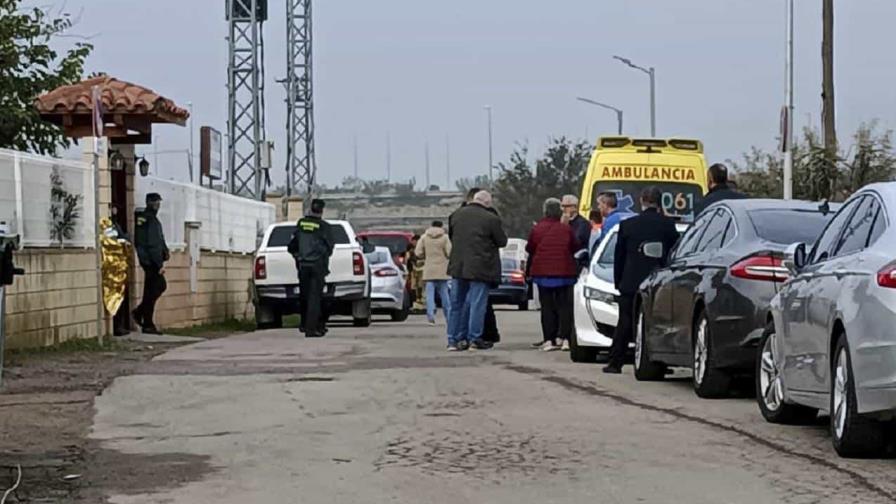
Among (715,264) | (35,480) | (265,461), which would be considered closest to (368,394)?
(715,264)

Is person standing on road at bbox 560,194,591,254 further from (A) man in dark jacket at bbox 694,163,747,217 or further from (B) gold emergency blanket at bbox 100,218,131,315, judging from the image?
(B) gold emergency blanket at bbox 100,218,131,315

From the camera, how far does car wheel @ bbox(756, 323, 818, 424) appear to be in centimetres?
1095

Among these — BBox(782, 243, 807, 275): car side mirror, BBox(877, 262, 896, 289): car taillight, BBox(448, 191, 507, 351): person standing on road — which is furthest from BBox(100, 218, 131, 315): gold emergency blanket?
BBox(877, 262, 896, 289): car taillight

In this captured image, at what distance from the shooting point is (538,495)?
27.1 feet

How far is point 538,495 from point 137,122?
47.9 ft

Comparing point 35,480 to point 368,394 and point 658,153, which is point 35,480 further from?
point 658,153

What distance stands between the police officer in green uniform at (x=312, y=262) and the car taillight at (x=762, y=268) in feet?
35.7

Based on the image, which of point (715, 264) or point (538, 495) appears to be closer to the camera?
point (538, 495)

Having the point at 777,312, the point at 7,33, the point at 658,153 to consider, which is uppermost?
the point at 7,33

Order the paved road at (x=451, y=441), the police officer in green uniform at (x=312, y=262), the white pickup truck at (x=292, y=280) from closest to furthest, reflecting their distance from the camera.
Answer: the paved road at (x=451, y=441) < the police officer in green uniform at (x=312, y=262) < the white pickup truck at (x=292, y=280)

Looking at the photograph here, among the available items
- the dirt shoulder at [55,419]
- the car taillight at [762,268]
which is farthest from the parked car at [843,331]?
the dirt shoulder at [55,419]

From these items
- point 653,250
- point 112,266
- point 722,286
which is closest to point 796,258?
point 722,286

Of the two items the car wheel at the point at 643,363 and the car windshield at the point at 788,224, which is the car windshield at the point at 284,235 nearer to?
the car wheel at the point at 643,363

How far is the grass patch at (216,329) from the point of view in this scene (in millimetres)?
24125
